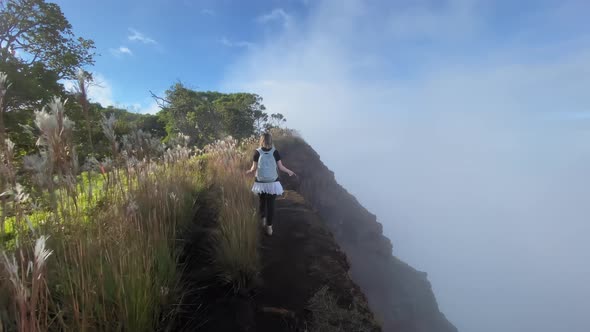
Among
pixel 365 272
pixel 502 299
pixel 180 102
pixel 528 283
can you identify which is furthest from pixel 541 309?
pixel 180 102

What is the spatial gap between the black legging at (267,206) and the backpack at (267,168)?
1.05 ft

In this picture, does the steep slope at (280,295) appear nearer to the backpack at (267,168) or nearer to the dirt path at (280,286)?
the dirt path at (280,286)

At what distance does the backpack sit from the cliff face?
15.2 meters

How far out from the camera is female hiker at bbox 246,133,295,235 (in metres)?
5.11

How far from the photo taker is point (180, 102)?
2486cm

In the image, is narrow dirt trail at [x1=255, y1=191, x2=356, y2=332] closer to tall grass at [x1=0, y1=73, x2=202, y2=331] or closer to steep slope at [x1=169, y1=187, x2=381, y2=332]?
steep slope at [x1=169, y1=187, x2=381, y2=332]

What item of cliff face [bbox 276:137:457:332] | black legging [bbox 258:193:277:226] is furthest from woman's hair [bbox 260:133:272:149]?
cliff face [bbox 276:137:457:332]

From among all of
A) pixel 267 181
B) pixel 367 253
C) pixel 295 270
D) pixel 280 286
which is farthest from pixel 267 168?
pixel 367 253

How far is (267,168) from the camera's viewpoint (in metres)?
5.27

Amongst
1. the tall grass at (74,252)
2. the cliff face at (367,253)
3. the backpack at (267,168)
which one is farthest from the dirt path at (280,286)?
the cliff face at (367,253)

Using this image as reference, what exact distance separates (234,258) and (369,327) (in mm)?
1886

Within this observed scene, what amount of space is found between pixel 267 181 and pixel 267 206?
475 millimetres

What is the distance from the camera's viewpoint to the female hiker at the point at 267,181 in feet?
16.8

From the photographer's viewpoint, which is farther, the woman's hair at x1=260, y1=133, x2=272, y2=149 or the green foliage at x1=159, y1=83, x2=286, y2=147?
the green foliage at x1=159, y1=83, x2=286, y2=147
